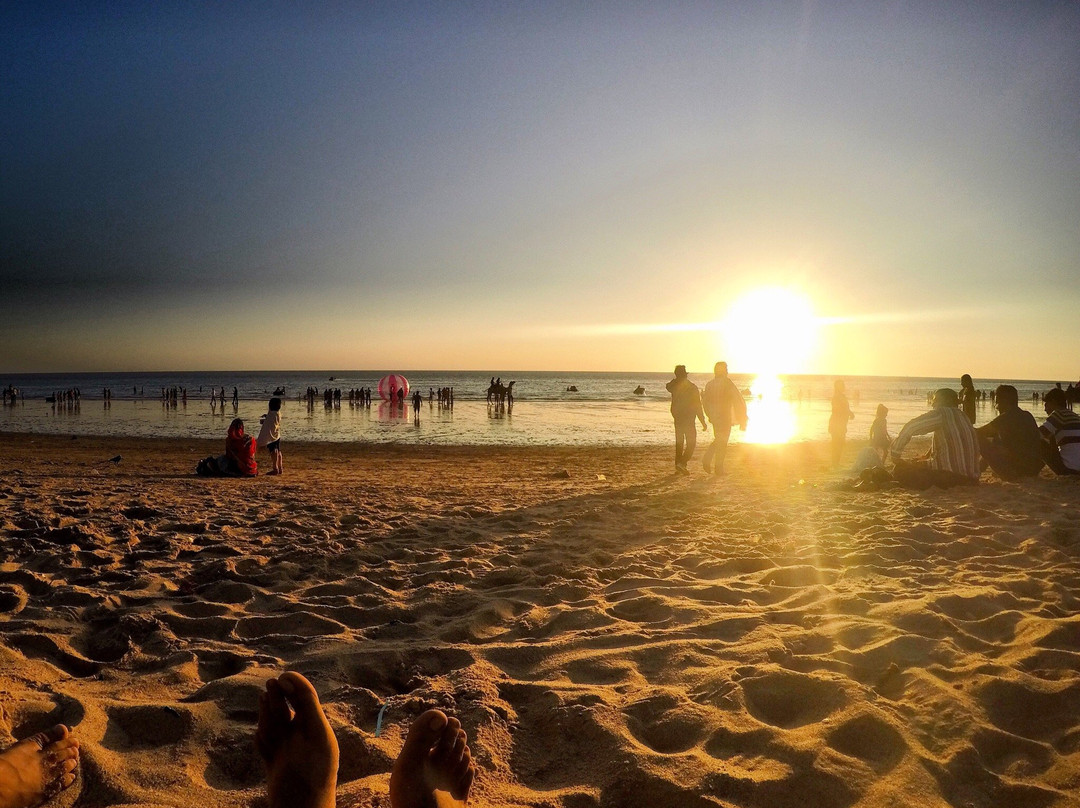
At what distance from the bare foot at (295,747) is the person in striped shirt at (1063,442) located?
396 inches

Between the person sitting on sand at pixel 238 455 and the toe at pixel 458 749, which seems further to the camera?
the person sitting on sand at pixel 238 455

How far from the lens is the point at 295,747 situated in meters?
2.11

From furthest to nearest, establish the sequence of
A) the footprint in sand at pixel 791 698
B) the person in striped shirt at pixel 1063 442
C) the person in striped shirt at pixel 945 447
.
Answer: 1. the person in striped shirt at pixel 1063 442
2. the person in striped shirt at pixel 945 447
3. the footprint in sand at pixel 791 698

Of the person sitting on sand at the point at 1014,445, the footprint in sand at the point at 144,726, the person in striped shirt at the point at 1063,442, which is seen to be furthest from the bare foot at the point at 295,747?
the person in striped shirt at the point at 1063,442

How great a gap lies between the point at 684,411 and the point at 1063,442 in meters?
5.29

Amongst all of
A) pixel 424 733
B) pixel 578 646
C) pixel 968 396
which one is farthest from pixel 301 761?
pixel 968 396

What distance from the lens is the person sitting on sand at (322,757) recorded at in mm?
1982

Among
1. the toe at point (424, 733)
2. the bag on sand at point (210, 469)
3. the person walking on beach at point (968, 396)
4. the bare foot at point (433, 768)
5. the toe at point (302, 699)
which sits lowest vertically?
the bag on sand at point (210, 469)

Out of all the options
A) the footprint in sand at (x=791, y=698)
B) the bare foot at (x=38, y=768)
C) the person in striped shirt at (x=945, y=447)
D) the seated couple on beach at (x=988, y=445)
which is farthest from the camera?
the seated couple on beach at (x=988, y=445)

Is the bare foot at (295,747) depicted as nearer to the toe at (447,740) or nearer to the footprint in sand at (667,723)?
the toe at (447,740)

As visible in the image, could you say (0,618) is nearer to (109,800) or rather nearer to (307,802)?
(109,800)

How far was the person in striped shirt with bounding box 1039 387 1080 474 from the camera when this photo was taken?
8.45 m

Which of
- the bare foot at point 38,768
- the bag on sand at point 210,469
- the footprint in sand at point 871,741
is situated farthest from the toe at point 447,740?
the bag on sand at point 210,469

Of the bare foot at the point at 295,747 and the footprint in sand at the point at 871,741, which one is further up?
the bare foot at the point at 295,747
